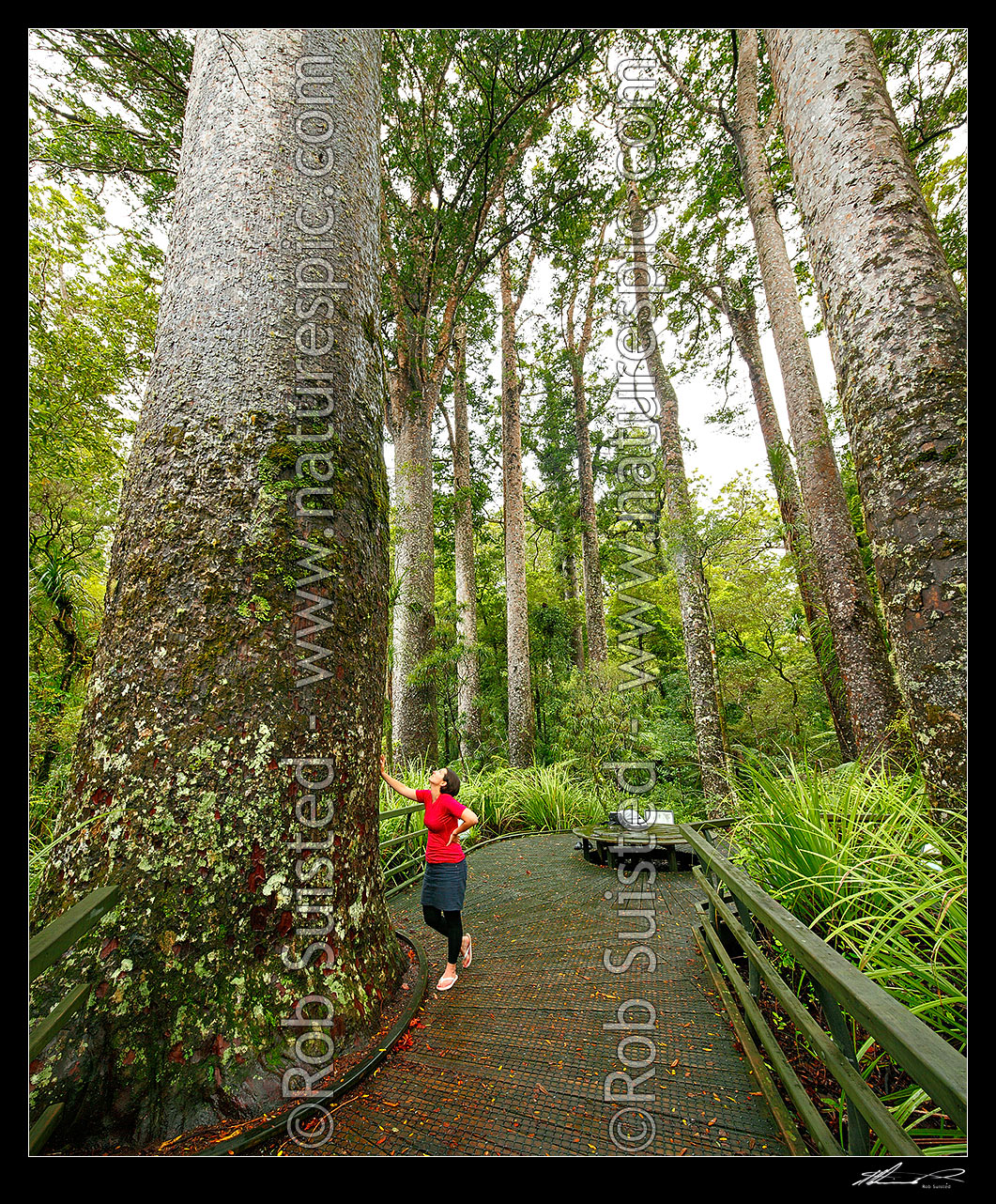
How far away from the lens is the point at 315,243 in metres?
2.64

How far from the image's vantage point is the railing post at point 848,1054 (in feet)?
3.83

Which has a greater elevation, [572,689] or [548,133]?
[548,133]

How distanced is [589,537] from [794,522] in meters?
5.14

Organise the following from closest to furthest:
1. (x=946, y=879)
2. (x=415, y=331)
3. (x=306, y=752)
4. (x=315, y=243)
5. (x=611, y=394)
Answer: (x=946, y=879) < (x=306, y=752) < (x=315, y=243) < (x=415, y=331) < (x=611, y=394)

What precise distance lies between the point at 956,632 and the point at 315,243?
3.57m

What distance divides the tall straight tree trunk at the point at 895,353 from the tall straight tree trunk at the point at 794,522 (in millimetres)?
3908

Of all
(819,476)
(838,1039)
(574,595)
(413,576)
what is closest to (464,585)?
(413,576)

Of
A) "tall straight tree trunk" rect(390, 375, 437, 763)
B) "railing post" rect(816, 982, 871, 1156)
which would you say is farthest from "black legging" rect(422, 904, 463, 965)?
"tall straight tree trunk" rect(390, 375, 437, 763)

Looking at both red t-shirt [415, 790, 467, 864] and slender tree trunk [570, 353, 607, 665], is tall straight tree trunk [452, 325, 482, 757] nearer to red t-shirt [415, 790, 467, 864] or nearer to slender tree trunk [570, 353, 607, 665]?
slender tree trunk [570, 353, 607, 665]

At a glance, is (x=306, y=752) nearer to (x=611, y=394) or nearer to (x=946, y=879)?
(x=946, y=879)

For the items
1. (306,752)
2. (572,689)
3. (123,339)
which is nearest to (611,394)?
(572,689)

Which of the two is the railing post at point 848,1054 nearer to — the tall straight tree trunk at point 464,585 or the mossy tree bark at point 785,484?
the mossy tree bark at point 785,484

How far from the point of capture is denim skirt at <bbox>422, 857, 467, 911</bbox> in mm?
3021

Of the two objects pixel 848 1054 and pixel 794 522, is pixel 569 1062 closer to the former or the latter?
pixel 848 1054
